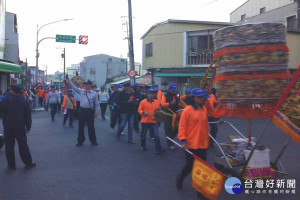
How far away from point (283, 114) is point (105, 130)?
8.31m

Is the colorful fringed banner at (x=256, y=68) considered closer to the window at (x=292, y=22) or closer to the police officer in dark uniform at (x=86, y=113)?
the police officer in dark uniform at (x=86, y=113)

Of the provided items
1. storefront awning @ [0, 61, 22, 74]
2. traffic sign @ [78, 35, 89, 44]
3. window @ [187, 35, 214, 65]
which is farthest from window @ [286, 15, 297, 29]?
storefront awning @ [0, 61, 22, 74]

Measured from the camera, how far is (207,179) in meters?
4.00

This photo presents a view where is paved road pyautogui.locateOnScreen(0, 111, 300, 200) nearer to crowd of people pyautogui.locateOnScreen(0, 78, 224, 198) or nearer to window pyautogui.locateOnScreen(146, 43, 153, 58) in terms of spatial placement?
crowd of people pyautogui.locateOnScreen(0, 78, 224, 198)

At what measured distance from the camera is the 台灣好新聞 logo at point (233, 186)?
14.7 feet

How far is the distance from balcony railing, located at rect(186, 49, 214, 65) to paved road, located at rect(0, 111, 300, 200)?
14.2 metres

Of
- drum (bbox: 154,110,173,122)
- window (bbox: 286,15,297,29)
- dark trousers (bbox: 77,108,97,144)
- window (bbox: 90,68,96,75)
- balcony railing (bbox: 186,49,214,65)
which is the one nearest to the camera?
drum (bbox: 154,110,173,122)

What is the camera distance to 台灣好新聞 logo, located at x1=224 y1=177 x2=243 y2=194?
449 centimetres

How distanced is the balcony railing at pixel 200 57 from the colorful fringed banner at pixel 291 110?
60.9 ft

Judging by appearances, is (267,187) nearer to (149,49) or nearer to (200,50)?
(200,50)

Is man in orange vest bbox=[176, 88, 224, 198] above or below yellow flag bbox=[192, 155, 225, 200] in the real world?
above

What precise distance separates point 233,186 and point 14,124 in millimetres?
4329

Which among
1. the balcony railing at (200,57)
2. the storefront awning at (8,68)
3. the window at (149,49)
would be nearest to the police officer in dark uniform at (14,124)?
the storefront awning at (8,68)

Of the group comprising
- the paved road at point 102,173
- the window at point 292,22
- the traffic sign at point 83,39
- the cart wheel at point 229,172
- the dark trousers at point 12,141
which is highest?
the window at point 292,22
